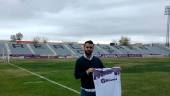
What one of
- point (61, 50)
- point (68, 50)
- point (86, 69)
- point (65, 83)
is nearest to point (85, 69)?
point (86, 69)

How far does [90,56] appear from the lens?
336 inches

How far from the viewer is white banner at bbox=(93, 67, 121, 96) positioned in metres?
8.47

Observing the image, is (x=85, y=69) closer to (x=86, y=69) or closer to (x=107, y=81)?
(x=86, y=69)

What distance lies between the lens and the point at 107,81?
28.2 ft

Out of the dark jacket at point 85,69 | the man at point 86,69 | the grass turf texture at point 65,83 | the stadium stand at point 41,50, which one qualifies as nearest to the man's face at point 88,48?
the man at point 86,69

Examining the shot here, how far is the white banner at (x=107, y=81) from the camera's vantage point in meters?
8.47

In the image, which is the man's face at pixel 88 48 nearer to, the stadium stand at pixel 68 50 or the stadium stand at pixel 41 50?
the stadium stand at pixel 68 50

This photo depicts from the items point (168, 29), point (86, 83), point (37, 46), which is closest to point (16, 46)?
point (37, 46)

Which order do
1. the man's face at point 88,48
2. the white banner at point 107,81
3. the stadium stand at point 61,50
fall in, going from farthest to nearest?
the stadium stand at point 61,50, the white banner at point 107,81, the man's face at point 88,48

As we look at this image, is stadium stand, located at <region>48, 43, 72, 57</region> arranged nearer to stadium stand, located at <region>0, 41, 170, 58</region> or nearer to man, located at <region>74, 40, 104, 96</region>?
stadium stand, located at <region>0, 41, 170, 58</region>

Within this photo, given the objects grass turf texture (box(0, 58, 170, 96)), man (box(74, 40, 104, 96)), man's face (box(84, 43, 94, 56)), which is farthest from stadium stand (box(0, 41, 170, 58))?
man's face (box(84, 43, 94, 56))

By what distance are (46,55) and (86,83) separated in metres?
94.5

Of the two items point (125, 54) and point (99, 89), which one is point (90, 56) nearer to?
point (99, 89)

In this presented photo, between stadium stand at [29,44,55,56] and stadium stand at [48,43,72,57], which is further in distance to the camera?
stadium stand at [48,43,72,57]
